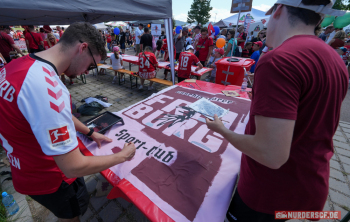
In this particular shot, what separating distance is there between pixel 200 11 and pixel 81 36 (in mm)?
43711

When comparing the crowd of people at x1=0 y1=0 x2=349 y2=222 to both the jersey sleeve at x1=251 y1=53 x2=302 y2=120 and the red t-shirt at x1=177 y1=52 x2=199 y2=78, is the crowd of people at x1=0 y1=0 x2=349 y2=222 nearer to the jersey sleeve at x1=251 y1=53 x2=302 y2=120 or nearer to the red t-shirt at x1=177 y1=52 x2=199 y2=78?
the jersey sleeve at x1=251 y1=53 x2=302 y2=120

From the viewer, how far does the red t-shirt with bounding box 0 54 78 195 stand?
76 cm

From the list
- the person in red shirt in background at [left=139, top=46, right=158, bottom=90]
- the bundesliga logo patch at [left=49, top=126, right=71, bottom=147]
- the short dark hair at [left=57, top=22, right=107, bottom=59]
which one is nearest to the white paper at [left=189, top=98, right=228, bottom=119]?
the short dark hair at [left=57, top=22, right=107, bottom=59]

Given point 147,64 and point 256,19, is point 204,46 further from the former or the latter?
point 256,19

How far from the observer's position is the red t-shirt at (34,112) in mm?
763

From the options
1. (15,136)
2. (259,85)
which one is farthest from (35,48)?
(259,85)

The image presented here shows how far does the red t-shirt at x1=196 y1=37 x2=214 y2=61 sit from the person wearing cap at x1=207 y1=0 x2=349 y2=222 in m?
5.90

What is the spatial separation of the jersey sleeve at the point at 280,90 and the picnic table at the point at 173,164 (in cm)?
93

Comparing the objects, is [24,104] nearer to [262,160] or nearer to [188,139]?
[262,160]

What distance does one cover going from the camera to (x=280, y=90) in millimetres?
583

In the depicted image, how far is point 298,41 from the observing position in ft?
2.09

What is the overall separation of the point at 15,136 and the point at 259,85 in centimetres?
130

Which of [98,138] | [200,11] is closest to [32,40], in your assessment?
[98,138]

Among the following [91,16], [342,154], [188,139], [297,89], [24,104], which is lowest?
[342,154]
